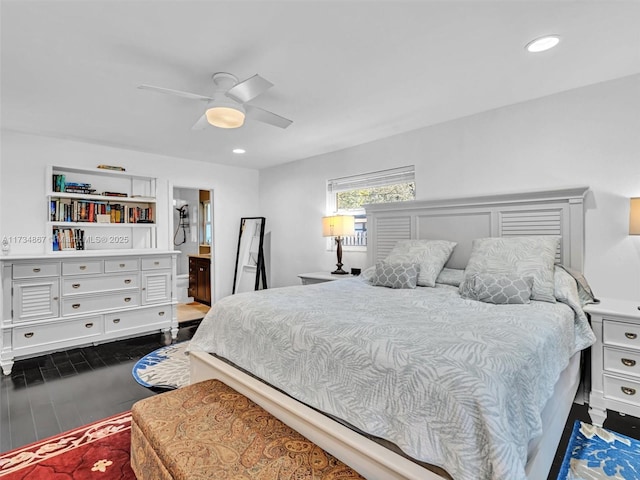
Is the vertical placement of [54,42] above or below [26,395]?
above

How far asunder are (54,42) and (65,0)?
46 centimetres

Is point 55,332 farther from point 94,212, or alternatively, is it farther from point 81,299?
point 94,212

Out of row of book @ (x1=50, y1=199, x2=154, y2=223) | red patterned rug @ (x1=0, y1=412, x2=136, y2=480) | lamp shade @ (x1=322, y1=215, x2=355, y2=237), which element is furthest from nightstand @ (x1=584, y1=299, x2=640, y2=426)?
row of book @ (x1=50, y1=199, x2=154, y2=223)

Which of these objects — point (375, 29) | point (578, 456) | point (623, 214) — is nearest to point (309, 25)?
point (375, 29)

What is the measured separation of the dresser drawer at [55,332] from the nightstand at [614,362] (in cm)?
454

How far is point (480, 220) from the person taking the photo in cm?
306

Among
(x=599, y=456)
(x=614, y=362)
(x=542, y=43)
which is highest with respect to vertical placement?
(x=542, y=43)

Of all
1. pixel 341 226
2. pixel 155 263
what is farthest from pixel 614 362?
pixel 155 263

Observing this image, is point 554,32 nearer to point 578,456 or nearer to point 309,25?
point 309,25

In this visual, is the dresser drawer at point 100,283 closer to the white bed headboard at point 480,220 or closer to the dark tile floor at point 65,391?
the dark tile floor at point 65,391

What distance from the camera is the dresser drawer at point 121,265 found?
3777 millimetres

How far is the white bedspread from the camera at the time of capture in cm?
105

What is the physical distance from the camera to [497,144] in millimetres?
3043

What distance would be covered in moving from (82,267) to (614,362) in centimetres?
471
